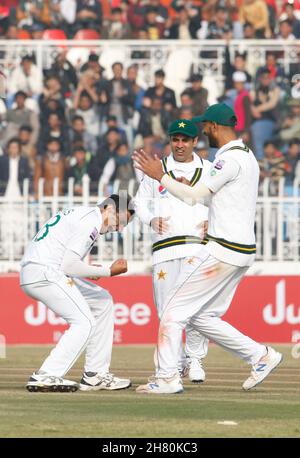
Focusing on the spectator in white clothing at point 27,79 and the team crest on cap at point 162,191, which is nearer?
the team crest on cap at point 162,191

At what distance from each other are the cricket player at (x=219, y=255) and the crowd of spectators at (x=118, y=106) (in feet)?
28.4

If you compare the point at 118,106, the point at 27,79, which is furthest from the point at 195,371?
the point at 27,79

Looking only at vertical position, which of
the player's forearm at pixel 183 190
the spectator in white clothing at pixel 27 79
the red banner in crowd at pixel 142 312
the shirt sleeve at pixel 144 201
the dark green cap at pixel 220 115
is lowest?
the red banner in crowd at pixel 142 312

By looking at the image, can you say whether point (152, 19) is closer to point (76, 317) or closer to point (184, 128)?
point (184, 128)

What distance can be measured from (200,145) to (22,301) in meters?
4.89

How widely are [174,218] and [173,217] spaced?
0.04ft

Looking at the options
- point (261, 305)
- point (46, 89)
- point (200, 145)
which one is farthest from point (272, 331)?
point (46, 89)

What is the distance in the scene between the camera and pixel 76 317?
11.9 meters

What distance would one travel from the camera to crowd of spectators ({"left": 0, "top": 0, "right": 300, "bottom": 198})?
2103cm

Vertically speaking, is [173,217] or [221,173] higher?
[221,173]

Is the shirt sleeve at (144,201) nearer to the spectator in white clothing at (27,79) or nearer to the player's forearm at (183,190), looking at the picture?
the player's forearm at (183,190)

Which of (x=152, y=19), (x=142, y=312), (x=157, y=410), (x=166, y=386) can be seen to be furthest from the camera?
(x=152, y=19)

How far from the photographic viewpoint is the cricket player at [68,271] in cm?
1186

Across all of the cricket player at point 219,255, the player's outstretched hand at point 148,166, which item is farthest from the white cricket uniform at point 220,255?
the player's outstretched hand at point 148,166
